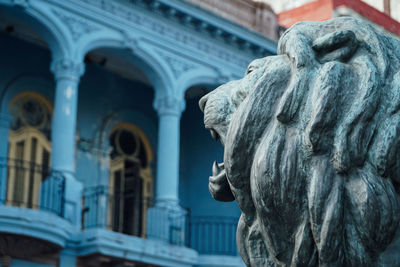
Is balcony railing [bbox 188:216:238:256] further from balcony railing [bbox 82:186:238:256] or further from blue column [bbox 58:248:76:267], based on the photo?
blue column [bbox 58:248:76:267]

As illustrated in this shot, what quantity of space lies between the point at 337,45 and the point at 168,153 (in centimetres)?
1254

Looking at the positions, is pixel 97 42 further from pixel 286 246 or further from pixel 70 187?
pixel 286 246

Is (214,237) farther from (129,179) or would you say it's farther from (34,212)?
(34,212)

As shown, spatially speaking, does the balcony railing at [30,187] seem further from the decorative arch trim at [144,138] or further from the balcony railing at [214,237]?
the balcony railing at [214,237]

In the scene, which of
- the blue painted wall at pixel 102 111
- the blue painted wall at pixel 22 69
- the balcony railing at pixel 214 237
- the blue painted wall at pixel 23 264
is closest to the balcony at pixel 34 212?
the blue painted wall at pixel 23 264

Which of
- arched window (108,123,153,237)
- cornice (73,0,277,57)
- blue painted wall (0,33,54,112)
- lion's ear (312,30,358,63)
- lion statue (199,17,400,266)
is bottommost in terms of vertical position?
lion statue (199,17,400,266)

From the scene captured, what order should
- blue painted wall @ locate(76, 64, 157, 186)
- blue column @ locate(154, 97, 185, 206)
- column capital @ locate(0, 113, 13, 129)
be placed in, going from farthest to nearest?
blue painted wall @ locate(76, 64, 157, 186) < blue column @ locate(154, 97, 185, 206) < column capital @ locate(0, 113, 13, 129)

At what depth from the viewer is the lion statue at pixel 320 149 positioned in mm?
1903

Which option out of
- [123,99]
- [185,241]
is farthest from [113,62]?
[185,241]

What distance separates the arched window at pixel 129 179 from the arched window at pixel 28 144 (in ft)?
4.90

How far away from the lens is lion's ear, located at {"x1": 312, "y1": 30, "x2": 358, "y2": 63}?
6.81ft

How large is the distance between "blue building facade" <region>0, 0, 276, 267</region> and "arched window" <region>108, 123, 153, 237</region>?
3 centimetres

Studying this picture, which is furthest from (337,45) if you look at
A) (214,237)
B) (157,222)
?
(214,237)

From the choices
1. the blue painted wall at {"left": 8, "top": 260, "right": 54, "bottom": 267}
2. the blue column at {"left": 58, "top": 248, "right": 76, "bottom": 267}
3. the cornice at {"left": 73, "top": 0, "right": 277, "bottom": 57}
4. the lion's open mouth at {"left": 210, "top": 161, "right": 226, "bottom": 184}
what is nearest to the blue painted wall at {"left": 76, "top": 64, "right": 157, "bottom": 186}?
the cornice at {"left": 73, "top": 0, "right": 277, "bottom": 57}
